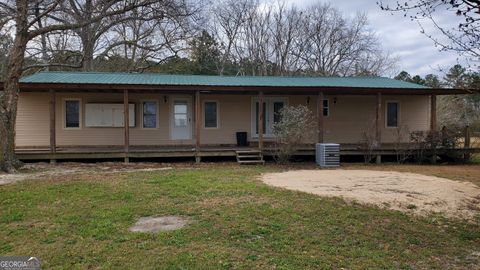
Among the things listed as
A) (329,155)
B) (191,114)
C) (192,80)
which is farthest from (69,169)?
(329,155)

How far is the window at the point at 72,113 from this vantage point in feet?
47.5

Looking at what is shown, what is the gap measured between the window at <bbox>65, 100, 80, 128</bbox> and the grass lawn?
23.2ft

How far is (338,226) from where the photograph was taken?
5.28 m

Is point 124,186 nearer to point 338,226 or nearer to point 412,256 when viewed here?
point 338,226

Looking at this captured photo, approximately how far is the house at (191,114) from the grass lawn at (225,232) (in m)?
6.10

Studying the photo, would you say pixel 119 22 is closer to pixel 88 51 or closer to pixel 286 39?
pixel 88 51

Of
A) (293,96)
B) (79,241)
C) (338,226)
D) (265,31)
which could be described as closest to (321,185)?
(338,226)

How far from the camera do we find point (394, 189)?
320 inches

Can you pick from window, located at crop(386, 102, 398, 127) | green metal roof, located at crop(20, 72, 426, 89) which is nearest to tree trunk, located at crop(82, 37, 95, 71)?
green metal roof, located at crop(20, 72, 426, 89)

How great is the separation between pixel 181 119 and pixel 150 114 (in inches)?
47.3

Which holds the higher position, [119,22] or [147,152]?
[119,22]

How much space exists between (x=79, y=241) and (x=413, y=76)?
4137 cm

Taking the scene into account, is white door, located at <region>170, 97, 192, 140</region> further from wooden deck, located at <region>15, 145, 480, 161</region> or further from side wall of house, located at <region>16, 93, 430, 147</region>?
wooden deck, located at <region>15, 145, 480, 161</region>

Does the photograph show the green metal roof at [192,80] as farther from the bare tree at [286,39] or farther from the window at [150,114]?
the bare tree at [286,39]
